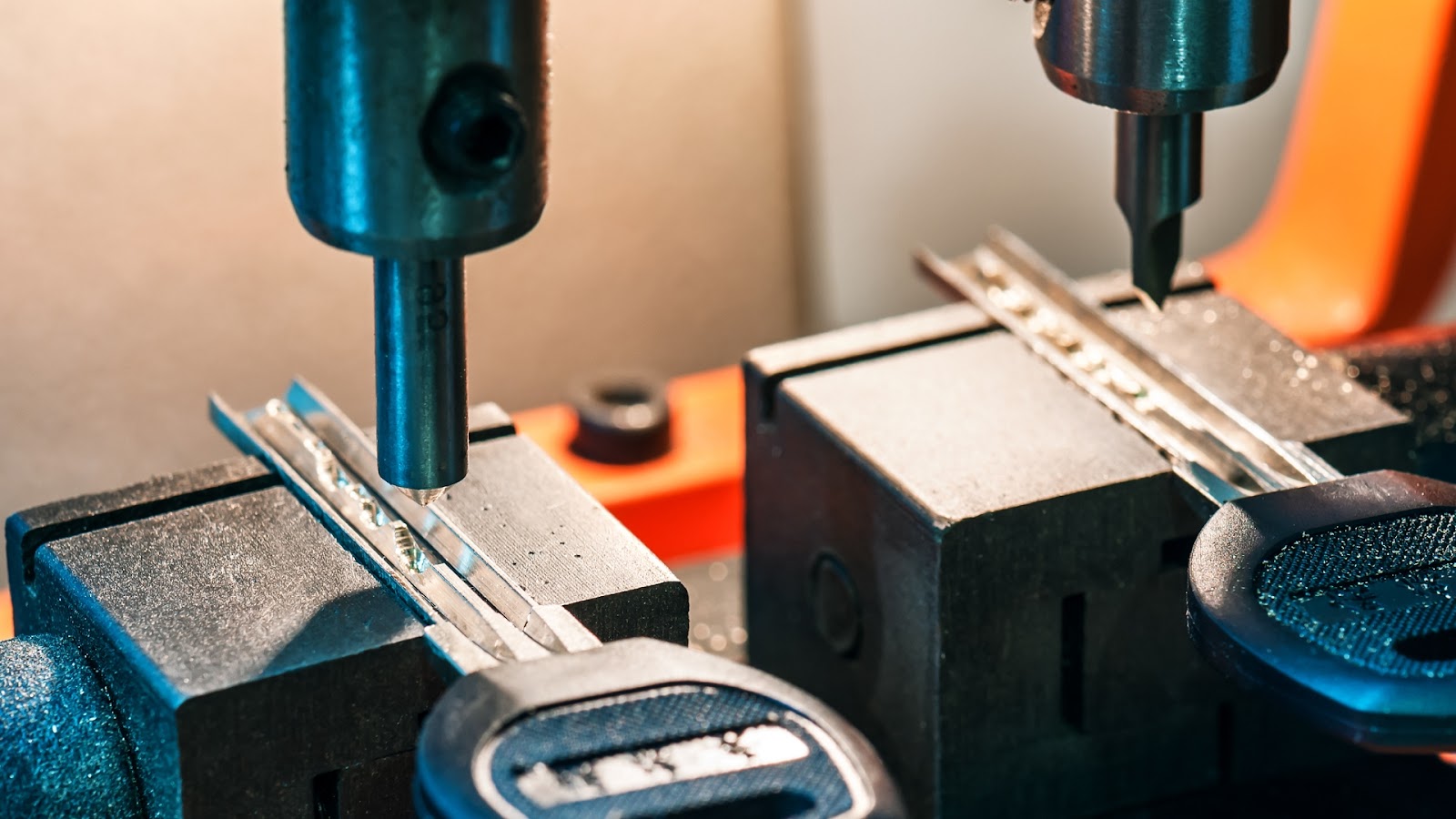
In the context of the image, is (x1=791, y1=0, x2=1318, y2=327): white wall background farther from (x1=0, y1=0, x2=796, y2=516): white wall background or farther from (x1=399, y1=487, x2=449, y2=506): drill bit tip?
(x1=399, y1=487, x2=449, y2=506): drill bit tip

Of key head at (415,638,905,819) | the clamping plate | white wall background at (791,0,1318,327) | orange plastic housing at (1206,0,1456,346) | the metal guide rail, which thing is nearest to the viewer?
key head at (415,638,905,819)

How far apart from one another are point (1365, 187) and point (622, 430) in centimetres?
51

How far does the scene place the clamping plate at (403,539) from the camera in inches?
23.1

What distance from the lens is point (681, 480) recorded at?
106 cm

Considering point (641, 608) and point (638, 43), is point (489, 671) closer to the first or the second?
point (641, 608)

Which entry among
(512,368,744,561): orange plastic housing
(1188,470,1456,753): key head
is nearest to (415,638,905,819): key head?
(1188,470,1456,753): key head

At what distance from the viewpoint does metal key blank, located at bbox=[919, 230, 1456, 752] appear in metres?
0.54

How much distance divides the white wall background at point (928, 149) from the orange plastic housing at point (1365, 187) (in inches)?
13.6

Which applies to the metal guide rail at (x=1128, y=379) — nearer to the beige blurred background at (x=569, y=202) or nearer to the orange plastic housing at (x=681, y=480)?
the orange plastic housing at (x=681, y=480)

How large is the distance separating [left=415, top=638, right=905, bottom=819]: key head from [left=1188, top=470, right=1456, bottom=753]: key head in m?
0.13

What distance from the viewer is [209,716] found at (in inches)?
22.2

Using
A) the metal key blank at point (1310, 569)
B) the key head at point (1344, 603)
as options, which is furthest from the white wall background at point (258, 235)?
the key head at point (1344, 603)

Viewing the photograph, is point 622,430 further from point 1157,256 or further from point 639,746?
point 639,746

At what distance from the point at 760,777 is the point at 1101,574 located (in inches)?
10.3
